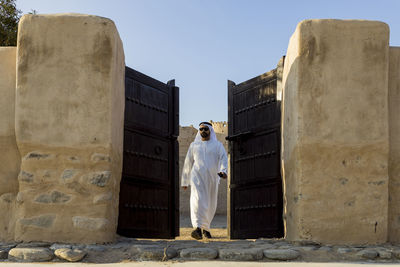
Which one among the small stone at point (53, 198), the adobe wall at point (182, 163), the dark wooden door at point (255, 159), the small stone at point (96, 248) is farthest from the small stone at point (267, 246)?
the adobe wall at point (182, 163)

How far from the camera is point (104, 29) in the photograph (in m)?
5.63

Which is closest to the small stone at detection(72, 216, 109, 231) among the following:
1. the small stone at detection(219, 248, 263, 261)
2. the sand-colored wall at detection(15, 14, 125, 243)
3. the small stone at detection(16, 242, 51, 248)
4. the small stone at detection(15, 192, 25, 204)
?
the sand-colored wall at detection(15, 14, 125, 243)

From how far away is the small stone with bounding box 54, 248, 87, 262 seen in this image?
15.6 feet

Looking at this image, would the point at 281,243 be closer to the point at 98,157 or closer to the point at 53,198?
the point at 98,157

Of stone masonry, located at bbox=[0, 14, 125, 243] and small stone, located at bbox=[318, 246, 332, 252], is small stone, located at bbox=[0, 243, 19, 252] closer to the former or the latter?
stone masonry, located at bbox=[0, 14, 125, 243]

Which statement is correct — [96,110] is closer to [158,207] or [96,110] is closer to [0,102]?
[0,102]

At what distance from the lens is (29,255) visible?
481 centimetres

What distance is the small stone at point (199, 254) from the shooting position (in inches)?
189

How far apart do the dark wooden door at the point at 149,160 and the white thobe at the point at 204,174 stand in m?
0.44

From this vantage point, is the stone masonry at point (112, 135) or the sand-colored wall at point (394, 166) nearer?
the stone masonry at point (112, 135)

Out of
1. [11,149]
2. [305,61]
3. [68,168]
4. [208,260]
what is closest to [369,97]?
[305,61]

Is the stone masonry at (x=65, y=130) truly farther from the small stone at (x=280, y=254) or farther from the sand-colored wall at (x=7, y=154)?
the small stone at (x=280, y=254)

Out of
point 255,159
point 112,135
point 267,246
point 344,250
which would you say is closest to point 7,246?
point 112,135

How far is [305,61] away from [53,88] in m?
2.64
